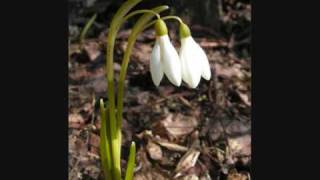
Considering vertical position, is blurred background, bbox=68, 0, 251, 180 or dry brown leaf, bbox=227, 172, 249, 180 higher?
blurred background, bbox=68, 0, 251, 180

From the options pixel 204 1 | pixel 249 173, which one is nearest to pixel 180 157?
pixel 249 173

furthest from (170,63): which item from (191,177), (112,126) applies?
(191,177)

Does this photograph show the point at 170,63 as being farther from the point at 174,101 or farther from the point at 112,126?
the point at 174,101

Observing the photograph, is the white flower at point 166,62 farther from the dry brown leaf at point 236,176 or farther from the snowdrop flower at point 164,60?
the dry brown leaf at point 236,176

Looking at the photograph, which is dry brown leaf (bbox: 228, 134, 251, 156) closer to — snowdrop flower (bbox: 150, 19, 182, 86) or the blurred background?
the blurred background

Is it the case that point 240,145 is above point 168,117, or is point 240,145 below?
below

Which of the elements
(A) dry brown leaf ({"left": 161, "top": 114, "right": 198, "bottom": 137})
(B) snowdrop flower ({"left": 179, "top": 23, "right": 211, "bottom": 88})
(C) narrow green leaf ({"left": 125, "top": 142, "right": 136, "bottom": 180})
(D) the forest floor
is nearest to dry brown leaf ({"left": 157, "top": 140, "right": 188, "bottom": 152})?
(D) the forest floor
